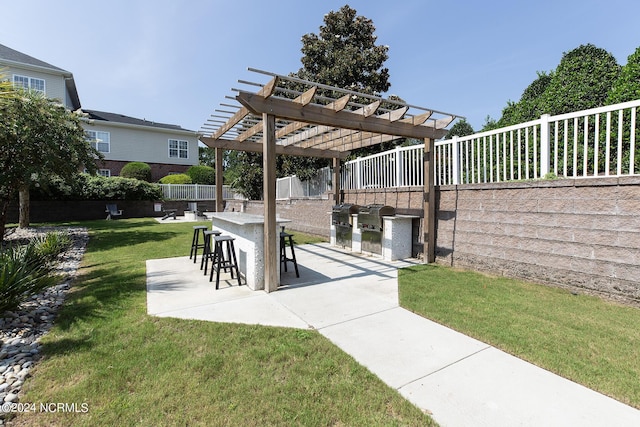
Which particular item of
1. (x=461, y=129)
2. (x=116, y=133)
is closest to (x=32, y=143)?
(x=116, y=133)

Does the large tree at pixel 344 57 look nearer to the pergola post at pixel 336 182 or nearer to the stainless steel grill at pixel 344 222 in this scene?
the pergola post at pixel 336 182

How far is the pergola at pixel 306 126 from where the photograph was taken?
441 cm

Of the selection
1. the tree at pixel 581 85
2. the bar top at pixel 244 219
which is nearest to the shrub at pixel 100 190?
the bar top at pixel 244 219

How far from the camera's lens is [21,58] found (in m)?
18.1

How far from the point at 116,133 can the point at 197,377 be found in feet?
81.3

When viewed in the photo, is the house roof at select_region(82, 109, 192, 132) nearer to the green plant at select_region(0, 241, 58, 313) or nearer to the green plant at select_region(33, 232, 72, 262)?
the green plant at select_region(33, 232, 72, 262)

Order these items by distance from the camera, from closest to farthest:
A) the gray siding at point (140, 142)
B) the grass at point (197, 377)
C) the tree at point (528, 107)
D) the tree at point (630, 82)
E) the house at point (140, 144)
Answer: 1. the grass at point (197, 377)
2. the tree at point (630, 82)
3. the tree at point (528, 107)
4. the house at point (140, 144)
5. the gray siding at point (140, 142)

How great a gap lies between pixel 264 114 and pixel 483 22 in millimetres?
7598

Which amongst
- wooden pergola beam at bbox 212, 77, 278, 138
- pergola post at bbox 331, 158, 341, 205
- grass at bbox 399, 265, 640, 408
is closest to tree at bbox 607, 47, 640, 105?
grass at bbox 399, 265, 640, 408

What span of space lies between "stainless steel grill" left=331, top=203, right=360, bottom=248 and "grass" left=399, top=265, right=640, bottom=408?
9.46 feet

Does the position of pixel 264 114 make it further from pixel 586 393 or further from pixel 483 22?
pixel 483 22

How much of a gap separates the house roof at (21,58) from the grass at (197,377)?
74.4ft

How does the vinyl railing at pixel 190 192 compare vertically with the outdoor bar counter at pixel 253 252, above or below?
above

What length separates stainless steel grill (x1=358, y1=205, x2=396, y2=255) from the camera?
675 centimetres
